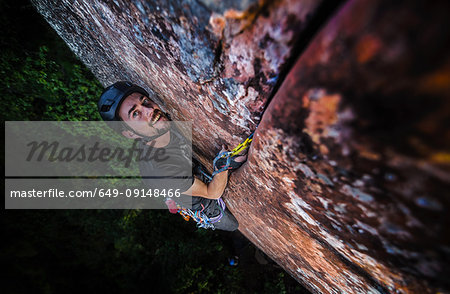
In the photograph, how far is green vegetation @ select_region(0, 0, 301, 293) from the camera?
131 inches

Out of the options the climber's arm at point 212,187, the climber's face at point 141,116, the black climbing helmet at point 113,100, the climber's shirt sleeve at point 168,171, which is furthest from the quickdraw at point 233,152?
the black climbing helmet at point 113,100

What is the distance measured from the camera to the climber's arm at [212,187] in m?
2.02

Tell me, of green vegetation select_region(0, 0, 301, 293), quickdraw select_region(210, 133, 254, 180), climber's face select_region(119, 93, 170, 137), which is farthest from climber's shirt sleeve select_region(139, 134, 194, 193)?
green vegetation select_region(0, 0, 301, 293)

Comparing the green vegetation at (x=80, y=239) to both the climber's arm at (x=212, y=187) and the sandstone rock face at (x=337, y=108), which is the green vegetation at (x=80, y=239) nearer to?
the sandstone rock face at (x=337, y=108)

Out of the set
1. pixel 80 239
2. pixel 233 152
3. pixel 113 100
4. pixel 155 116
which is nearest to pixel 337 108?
pixel 233 152

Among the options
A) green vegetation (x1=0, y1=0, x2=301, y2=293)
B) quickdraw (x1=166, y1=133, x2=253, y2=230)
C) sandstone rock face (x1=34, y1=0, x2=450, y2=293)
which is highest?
sandstone rock face (x1=34, y1=0, x2=450, y2=293)

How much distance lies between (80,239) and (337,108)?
302 inches

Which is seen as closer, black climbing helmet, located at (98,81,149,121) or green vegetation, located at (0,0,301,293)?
black climbing helmet, located at (98,81,149,121)

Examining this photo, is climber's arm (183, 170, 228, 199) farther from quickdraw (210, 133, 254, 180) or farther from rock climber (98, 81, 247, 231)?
quickdraw (210, 133, 254, 180)

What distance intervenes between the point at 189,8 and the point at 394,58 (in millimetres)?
953

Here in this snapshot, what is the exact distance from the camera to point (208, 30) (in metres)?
1.00

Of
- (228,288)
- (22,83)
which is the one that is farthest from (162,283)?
(22,83)

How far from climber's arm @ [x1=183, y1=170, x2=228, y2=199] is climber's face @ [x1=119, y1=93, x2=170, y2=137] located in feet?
2.73

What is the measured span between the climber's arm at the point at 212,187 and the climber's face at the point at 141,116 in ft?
2.73
